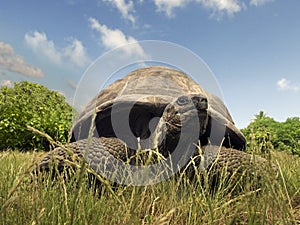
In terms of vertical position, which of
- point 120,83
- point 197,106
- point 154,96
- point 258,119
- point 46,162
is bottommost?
point 46,162

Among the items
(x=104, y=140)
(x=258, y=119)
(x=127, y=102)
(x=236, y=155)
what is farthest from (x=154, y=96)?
(x=258, y=119)

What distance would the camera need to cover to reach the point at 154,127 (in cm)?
356

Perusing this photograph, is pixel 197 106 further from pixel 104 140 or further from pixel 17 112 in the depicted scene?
Result: pixel 17 112

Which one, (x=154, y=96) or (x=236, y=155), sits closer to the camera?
(x=236, y=155)

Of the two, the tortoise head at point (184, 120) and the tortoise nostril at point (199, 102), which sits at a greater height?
the tortoise nostril at point (199, 102)

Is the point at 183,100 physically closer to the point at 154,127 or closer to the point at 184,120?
the point at 184,120

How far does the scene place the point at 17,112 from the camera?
1012cm

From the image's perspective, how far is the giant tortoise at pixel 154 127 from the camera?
2.83 m

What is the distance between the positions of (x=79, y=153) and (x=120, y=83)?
1.91 meters

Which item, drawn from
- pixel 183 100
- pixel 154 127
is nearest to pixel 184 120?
pixel 183 100

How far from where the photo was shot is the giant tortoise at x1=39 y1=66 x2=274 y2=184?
283 cm

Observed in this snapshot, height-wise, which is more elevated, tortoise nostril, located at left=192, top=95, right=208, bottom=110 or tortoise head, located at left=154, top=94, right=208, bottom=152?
tortoise nostril, located at left=192, top=95, right=208, bottom=110

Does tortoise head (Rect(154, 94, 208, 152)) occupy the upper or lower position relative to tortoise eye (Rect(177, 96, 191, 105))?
lower

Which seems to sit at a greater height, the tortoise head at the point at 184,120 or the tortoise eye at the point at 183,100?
the tortoise eye at the point at 183,100
